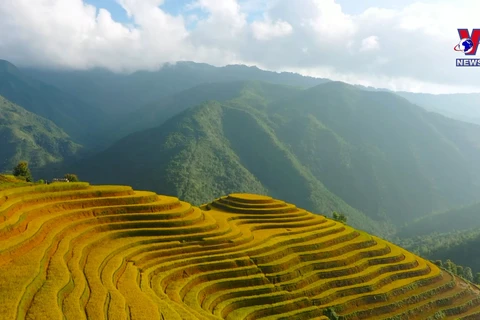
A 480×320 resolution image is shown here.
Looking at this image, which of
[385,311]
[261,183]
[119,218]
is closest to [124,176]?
[261,183]

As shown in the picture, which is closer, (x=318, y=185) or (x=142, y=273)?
(x=142, y=273)

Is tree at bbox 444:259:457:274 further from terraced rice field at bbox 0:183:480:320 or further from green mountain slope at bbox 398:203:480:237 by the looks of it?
green mountain slope at bbox 398:203:480:237

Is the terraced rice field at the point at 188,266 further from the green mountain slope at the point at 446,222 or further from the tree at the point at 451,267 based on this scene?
the green mountain slope at the point at 446,222

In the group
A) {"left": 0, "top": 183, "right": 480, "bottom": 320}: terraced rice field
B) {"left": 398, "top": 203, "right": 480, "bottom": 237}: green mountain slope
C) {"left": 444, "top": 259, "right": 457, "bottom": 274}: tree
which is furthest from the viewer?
{"left": 398, "top": 203, "right": 480, "bottom": 237}: green mountain slope

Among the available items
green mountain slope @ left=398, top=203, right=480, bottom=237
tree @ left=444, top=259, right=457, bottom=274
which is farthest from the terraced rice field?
green mountain slope @ left=398, top=203, right=480, bottom=237

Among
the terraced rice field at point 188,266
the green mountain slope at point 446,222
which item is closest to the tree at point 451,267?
the terraced rice field at point 188,266

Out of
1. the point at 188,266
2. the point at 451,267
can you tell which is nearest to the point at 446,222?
the point at 451,267

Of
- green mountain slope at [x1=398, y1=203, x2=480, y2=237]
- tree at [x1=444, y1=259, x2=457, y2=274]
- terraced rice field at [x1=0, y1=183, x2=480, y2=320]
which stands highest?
terraced rice field at [x1=0, y1=183, x2=480, y2=320]

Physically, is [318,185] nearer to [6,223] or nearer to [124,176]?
[124,176]
